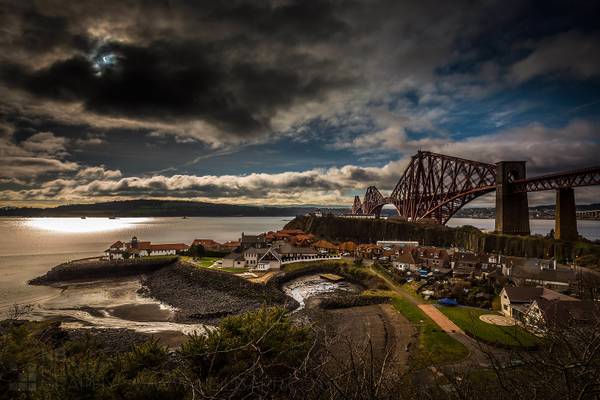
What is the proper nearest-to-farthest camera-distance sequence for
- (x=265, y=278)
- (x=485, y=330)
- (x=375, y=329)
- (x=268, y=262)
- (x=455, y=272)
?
(x=485, y=330), (x=375, y=329), (x=455, y=272), (x=265, y=278), (x=268, y=262)

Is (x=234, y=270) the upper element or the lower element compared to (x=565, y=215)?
lower

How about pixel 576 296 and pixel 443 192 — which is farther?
pixel 443 192

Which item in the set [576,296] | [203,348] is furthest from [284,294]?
[576,296]

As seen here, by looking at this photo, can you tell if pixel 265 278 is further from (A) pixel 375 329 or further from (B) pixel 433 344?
(B) pixel 433 344

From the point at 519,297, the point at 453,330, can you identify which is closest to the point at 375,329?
the point at 453,330

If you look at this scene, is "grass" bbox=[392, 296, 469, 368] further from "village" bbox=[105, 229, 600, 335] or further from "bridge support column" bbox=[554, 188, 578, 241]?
"bridge support column" bbox=[554, 188, 578, 241]

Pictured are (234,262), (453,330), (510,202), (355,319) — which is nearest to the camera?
(453,330)

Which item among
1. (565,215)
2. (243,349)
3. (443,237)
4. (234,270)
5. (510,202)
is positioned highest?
(510,202)

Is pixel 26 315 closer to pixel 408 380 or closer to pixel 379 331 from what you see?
pixel 379 331
